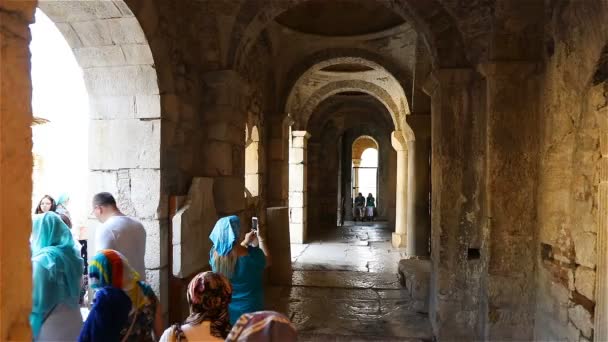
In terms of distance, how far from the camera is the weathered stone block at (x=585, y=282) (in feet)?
8.21

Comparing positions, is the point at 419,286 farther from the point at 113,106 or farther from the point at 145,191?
the point at 113,106

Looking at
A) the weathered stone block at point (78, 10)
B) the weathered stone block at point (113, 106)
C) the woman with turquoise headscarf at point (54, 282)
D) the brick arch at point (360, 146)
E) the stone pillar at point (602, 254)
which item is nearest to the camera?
the woman with turquoise headscarf at point (54, 282)

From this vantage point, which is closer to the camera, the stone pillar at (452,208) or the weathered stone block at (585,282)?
the weathered stone block at (585,282)

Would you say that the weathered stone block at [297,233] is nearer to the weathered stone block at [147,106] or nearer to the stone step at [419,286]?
the stone step at [419,286]

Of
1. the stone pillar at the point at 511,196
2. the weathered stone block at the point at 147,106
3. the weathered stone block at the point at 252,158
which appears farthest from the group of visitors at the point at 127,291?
the weathered stone block at the point at 252,158

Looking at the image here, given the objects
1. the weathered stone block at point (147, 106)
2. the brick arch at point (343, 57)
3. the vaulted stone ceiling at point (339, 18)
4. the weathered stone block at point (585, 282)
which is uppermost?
the vaulted stone ceiling at point (339, 18)

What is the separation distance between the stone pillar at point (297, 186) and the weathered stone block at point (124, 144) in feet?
21.9

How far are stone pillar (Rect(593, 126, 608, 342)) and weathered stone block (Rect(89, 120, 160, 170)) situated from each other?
312cm

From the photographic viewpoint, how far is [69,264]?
2266 mm

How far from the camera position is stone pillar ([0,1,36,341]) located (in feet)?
5.60

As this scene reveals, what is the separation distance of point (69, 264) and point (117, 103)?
165cm

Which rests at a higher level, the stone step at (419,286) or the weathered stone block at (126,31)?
the weathered stone block at (126,31)

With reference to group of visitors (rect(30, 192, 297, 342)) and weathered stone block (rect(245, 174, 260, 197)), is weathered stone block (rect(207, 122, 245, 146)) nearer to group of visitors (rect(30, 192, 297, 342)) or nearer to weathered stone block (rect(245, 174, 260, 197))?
group of visitors (rect(30, 192, 297, 342))

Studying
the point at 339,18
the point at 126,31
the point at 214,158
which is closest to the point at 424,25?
the point at 214,158
